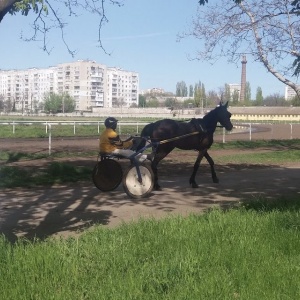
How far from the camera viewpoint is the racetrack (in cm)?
891

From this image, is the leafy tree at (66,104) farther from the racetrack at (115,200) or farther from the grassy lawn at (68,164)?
the racetrack at (115,200)

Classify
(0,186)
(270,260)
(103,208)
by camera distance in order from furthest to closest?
(0,186) < (103,208) < (270,260)

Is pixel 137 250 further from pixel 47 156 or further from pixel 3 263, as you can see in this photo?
pixel 47 156

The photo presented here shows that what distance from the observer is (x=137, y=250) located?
Result: 6398 millimetres

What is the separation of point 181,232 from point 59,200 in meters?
4.72

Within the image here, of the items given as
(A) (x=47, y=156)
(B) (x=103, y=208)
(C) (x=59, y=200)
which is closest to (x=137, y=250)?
(B) (x=103, y=208)

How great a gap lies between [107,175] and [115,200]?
1125 millimetres

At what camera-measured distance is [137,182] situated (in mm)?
11906

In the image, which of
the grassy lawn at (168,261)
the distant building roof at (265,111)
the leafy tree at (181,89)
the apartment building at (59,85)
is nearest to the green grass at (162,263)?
the grassy lawn at (168,261)

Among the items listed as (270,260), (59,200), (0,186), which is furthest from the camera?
(0,186)

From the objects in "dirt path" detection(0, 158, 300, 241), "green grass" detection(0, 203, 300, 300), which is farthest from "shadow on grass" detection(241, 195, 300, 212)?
"green grass" detection(0, 203, 300, 300)

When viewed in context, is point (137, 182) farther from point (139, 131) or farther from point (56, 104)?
point (56, 104)

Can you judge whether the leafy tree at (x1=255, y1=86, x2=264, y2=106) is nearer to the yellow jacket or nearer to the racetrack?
the racetrack

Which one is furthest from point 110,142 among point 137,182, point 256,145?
point 256,145
